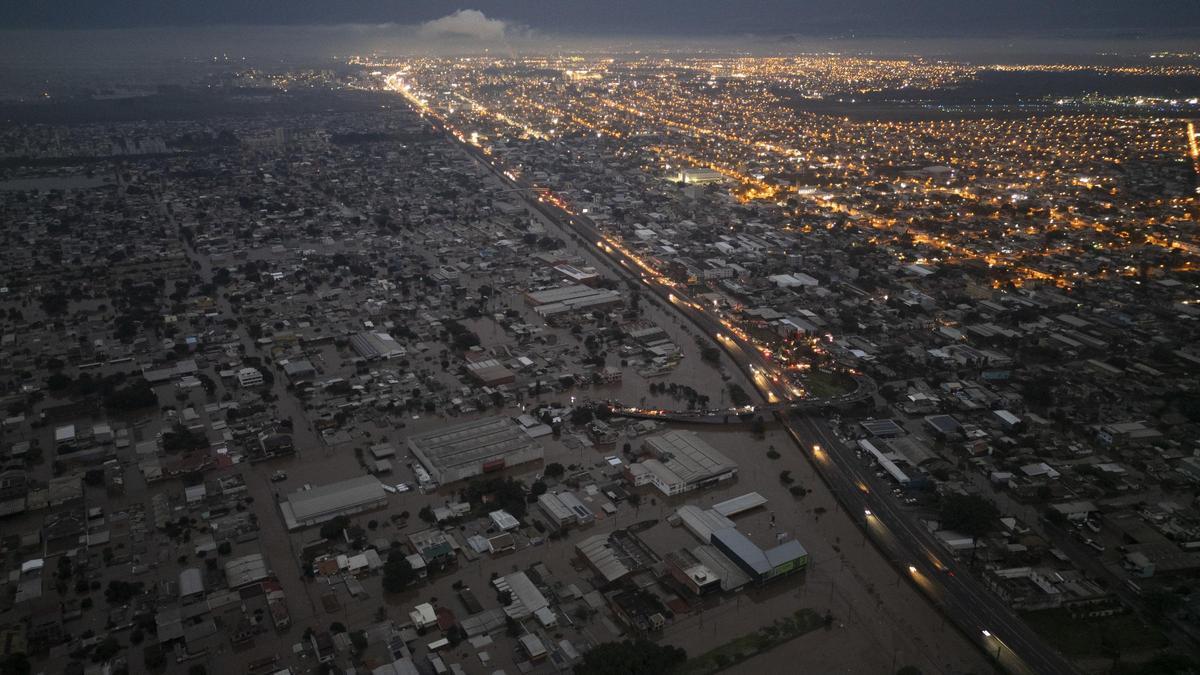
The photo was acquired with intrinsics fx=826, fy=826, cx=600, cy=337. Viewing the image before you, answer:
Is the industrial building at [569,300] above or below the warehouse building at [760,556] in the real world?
above

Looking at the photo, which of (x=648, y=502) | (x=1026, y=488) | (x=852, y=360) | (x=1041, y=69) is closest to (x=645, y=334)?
(x=852, y=360)

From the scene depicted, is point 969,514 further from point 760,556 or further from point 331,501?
point 331,501

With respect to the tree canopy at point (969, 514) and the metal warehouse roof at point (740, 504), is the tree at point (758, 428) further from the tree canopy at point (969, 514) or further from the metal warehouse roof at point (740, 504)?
the tree canopy at point (969, 514)

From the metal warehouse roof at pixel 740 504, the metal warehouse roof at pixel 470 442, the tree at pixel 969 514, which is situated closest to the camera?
the tree at pixel 969 514

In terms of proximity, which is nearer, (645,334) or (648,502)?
(648,502)

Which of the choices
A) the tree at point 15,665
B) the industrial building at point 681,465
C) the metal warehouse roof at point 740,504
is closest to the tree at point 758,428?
the industrial building at point 681,465

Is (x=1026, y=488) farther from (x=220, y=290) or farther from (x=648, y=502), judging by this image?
(x=220, y=290)

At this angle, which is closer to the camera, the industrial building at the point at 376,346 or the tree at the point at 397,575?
the tree at the point at 397,575

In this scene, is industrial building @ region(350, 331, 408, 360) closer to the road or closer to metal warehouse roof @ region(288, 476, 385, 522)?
metal warehouse roof @ region(288, 476, 385, 522)
